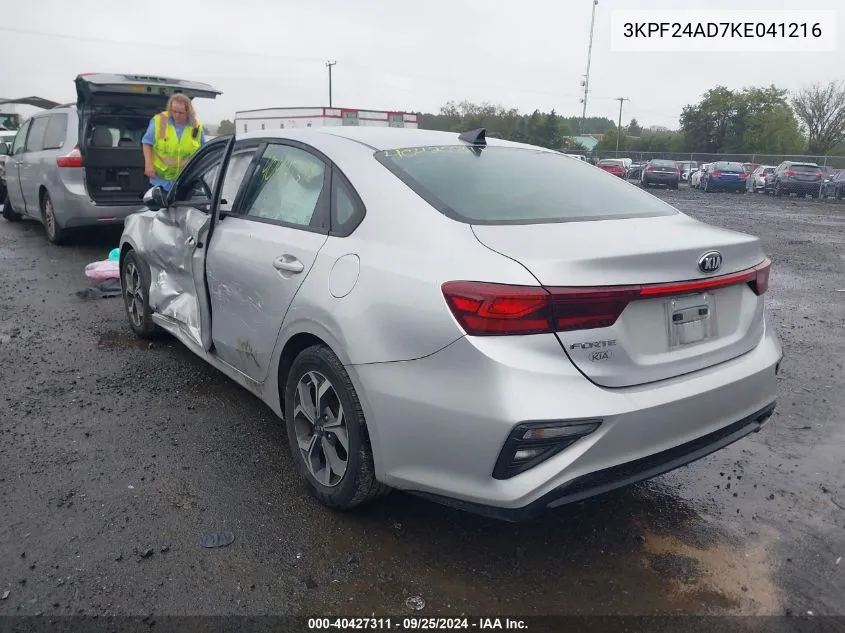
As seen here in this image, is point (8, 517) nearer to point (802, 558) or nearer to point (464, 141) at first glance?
point (464, 141)

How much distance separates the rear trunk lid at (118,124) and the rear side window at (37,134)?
1.31m

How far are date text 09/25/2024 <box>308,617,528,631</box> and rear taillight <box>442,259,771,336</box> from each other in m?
0.99

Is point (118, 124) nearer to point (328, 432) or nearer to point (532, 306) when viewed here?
point (328, 432)

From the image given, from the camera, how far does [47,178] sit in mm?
8977

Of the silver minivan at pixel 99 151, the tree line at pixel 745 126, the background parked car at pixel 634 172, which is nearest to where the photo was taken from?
the silver minivan at pixel 99 151

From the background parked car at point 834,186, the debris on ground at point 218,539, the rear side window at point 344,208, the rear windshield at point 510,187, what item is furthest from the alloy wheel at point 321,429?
Answer: the background parked car at point 834,186

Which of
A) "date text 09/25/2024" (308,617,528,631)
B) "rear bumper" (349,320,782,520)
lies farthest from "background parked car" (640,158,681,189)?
"date text 09/25/2024" (308,617,528,631)

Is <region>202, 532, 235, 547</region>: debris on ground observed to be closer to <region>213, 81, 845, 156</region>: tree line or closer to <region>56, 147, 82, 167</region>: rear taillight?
<region>56, 147, 82, 167</region>: rear taillight

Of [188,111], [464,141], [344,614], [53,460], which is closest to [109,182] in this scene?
[188,111]

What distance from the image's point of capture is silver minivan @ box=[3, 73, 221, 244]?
818 cm

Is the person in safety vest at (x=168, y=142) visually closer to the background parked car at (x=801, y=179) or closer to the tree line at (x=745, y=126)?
the background parked car at (x=801, y=179)

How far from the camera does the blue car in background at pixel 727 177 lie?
31.9m

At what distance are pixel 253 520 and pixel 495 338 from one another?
141 centimetres

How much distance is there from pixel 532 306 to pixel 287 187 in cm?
166
